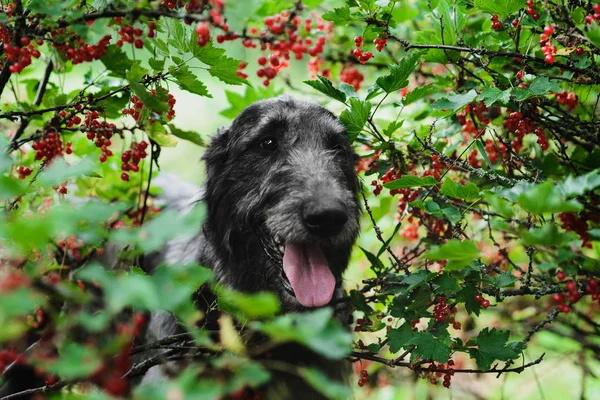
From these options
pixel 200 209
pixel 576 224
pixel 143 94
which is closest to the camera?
pixel 200 209

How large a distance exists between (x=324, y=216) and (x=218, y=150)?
3.95ft

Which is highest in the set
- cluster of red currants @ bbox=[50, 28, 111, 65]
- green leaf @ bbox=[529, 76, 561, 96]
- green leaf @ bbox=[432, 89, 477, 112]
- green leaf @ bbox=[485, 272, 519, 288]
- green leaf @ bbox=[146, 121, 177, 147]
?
cluster of red currants @ bbox=[50, 28, 111, 65]

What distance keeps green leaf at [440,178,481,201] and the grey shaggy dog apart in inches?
28.4

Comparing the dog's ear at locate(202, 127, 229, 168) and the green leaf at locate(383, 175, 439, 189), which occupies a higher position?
the green leaf at locate(383, 175, 439, 189)

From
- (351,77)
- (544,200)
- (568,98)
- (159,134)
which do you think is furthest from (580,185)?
(351,77)

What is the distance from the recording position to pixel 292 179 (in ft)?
10.5

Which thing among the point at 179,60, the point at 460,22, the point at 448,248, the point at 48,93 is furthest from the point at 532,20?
the point at 48,93

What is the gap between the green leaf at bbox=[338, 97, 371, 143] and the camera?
2.68 m

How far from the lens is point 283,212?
3.06m

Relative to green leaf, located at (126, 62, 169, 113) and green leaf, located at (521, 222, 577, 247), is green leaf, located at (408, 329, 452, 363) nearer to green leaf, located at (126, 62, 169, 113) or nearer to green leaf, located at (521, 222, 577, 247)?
green leaf, located at (521, 222, 577, 247)

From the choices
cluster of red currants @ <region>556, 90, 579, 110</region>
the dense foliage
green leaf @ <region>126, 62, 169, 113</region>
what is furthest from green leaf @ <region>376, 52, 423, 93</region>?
green leaf @ <region>126, 62, 169, 113</region>

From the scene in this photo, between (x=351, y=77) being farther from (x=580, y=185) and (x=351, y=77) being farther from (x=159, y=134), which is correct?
(x=580, y=185)

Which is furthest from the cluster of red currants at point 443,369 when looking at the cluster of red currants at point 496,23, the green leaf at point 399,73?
the cluster of red currants at point 496,23

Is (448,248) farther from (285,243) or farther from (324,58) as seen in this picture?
(324,58)
